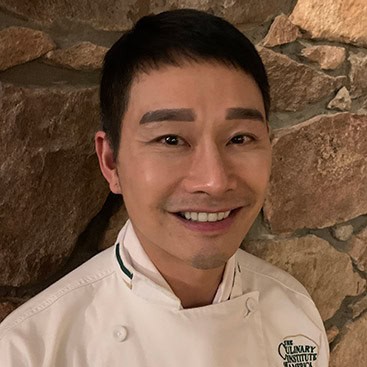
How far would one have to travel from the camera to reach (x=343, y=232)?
1454 millimetres

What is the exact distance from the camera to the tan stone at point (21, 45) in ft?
3.33

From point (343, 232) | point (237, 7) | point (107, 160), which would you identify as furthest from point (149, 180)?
point (343, 232)

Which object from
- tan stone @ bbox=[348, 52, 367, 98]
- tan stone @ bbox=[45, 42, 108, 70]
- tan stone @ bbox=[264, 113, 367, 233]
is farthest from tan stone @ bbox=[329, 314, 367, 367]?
tan stone @ bbox=[45, 42, 108, 70]

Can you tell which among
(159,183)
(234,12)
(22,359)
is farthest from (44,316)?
(234,12)

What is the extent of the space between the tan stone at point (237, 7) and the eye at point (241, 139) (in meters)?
0.35

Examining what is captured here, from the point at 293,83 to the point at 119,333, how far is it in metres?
0.66

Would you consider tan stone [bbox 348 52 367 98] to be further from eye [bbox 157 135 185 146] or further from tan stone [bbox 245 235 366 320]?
eye [bbox 157 135 185 146]

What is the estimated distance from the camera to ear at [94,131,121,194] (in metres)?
1.03

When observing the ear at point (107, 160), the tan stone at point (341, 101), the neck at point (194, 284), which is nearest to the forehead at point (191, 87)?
the ear at point (107, 160)

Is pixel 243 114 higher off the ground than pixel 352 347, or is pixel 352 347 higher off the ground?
pixel 243 114

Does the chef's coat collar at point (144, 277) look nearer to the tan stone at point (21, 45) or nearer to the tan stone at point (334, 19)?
the tan stone at point (21, 45)

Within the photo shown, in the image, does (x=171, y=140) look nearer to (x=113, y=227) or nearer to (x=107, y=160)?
(x=107, y=160)

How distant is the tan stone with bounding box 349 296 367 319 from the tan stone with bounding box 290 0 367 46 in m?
0.66

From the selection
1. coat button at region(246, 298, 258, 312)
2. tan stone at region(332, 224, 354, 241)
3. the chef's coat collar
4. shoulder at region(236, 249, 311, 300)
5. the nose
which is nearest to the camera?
→ the nose
